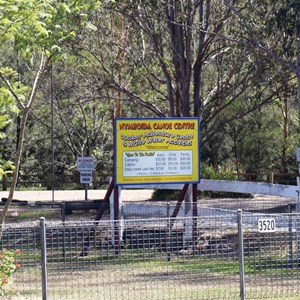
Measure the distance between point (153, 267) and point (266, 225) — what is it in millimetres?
1810

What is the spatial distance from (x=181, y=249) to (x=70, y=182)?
1492 inches

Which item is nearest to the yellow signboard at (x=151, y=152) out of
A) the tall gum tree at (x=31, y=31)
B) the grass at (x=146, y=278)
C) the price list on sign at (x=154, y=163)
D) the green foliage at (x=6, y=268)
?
the price list on sign at (x=154, y=163)

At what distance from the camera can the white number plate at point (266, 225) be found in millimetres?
11531

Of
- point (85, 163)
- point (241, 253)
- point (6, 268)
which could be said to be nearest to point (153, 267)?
point (241, 253)

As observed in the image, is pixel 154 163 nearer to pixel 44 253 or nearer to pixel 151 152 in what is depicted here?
pixel 151 152

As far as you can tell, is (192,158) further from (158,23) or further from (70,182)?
(70,182)

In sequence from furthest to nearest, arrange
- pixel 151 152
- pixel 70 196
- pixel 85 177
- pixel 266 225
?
pixel 70 196 < pixel 85 177 < pixel 151 152 < pixel 266 225

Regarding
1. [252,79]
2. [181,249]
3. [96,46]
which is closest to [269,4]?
[252,79]

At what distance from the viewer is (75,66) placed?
33281 mm

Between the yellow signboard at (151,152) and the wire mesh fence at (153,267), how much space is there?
5.57 meters

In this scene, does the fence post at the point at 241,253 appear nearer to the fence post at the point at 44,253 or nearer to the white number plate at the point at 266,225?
the white number plate at the point at 266,225

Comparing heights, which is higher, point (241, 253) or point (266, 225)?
point (266, 225)

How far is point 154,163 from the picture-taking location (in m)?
18.8

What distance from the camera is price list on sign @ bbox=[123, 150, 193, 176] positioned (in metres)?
18.7
